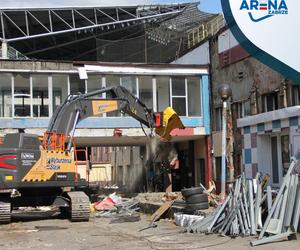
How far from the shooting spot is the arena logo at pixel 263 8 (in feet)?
31.7

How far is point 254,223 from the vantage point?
1299 centimetres

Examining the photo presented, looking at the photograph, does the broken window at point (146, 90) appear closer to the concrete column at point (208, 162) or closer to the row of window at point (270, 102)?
the concrete column at point (208, 162)

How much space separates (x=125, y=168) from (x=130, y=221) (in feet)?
99.0

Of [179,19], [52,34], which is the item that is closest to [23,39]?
[52,34]

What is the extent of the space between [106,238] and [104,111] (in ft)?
27.5

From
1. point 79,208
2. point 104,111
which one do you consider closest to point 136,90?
point 104,111

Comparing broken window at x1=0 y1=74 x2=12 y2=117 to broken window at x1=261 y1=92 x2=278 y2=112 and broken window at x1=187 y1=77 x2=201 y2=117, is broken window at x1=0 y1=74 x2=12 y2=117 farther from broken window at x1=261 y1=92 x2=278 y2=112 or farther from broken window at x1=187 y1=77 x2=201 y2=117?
broken window at x1=261 y1=92 x2=278 y2=112

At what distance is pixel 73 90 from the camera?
3009 cm

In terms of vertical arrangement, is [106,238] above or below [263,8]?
below

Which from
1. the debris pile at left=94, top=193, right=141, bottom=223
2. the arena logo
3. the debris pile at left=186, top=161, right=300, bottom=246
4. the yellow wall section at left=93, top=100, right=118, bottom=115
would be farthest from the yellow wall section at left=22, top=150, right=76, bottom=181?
the arena logo

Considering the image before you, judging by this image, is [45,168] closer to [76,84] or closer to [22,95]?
[22,95]

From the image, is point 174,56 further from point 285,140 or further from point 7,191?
point 285,140

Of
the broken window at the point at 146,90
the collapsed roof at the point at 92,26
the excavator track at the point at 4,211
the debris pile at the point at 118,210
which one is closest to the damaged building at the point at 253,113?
the broken window at the point at 146,90

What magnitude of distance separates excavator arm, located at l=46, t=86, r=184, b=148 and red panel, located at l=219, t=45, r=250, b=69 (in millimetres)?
6317
